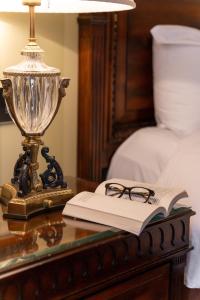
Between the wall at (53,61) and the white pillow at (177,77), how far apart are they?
0.33 m

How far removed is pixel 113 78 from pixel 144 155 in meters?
0.29

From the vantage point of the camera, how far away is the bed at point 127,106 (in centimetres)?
179

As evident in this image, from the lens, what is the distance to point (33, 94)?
1.24 m

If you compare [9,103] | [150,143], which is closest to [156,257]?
[9,103]

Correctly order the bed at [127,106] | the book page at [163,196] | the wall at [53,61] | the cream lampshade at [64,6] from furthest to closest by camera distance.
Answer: the bed at [127,106], the wall at [53,61], the cream lampshade at [64,6], the book page at [163,196]

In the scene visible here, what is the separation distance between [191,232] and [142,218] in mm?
324

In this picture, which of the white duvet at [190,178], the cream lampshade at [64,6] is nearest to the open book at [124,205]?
the white duvet at [190,178]

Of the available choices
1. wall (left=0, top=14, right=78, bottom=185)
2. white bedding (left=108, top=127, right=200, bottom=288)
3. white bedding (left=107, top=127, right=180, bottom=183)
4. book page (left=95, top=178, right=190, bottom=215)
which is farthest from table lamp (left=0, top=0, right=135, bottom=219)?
white bedding (left=107, top=127, right=180, bottom=183)

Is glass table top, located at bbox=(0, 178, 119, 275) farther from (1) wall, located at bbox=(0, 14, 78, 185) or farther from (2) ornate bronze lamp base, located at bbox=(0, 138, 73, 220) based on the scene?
(1) wall, located at bbox=(0, 14, 78, 185)

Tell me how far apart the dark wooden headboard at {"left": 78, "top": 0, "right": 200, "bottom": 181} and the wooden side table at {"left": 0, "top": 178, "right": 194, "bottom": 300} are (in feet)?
1.98

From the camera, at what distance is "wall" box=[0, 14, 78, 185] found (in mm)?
1583

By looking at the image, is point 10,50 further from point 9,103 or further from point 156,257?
point 156,257

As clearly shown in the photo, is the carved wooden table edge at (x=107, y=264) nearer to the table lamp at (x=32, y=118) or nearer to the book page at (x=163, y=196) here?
the book page at (x=163, y=196)

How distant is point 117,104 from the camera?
6.33 ft
